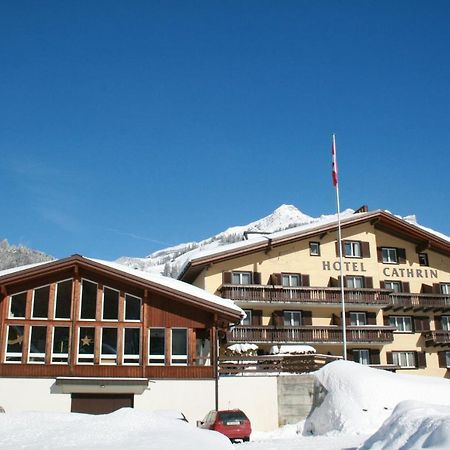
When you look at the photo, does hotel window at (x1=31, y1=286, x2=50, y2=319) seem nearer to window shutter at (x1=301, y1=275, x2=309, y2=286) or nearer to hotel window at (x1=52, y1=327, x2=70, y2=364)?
hotel window at (x1=52, y1=327, x2=70, y2=364)

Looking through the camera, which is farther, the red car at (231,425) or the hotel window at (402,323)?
the hotel window at (402,323)

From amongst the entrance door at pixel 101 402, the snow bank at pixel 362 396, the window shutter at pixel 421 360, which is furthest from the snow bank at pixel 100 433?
the window shutter at pixel 421 360

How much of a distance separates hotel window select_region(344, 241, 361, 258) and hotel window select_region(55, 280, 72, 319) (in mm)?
20362

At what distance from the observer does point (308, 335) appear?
37.3 metres

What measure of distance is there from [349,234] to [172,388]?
19.5 meters

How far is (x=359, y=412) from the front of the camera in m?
23.0

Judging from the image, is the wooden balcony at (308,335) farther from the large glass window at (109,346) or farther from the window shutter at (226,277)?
the large glass window at (109,346)

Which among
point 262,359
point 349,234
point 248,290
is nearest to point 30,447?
point 262,359

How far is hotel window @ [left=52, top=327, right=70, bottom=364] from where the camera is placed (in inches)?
1083

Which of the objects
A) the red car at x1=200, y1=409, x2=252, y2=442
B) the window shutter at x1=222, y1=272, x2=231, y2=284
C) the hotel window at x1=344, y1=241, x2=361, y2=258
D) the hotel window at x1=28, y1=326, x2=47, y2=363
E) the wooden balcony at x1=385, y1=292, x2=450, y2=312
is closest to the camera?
the red car at x1=200, y1=409, x2=252, y2=442

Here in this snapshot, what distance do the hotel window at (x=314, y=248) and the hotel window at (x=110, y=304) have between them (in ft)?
53.5

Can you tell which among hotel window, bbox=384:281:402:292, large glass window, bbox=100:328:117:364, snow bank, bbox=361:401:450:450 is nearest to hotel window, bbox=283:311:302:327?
hotel window, bbox=384:281:402:292

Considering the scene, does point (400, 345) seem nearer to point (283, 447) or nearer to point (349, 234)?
point (349, 234)

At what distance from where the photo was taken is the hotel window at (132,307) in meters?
28.6
